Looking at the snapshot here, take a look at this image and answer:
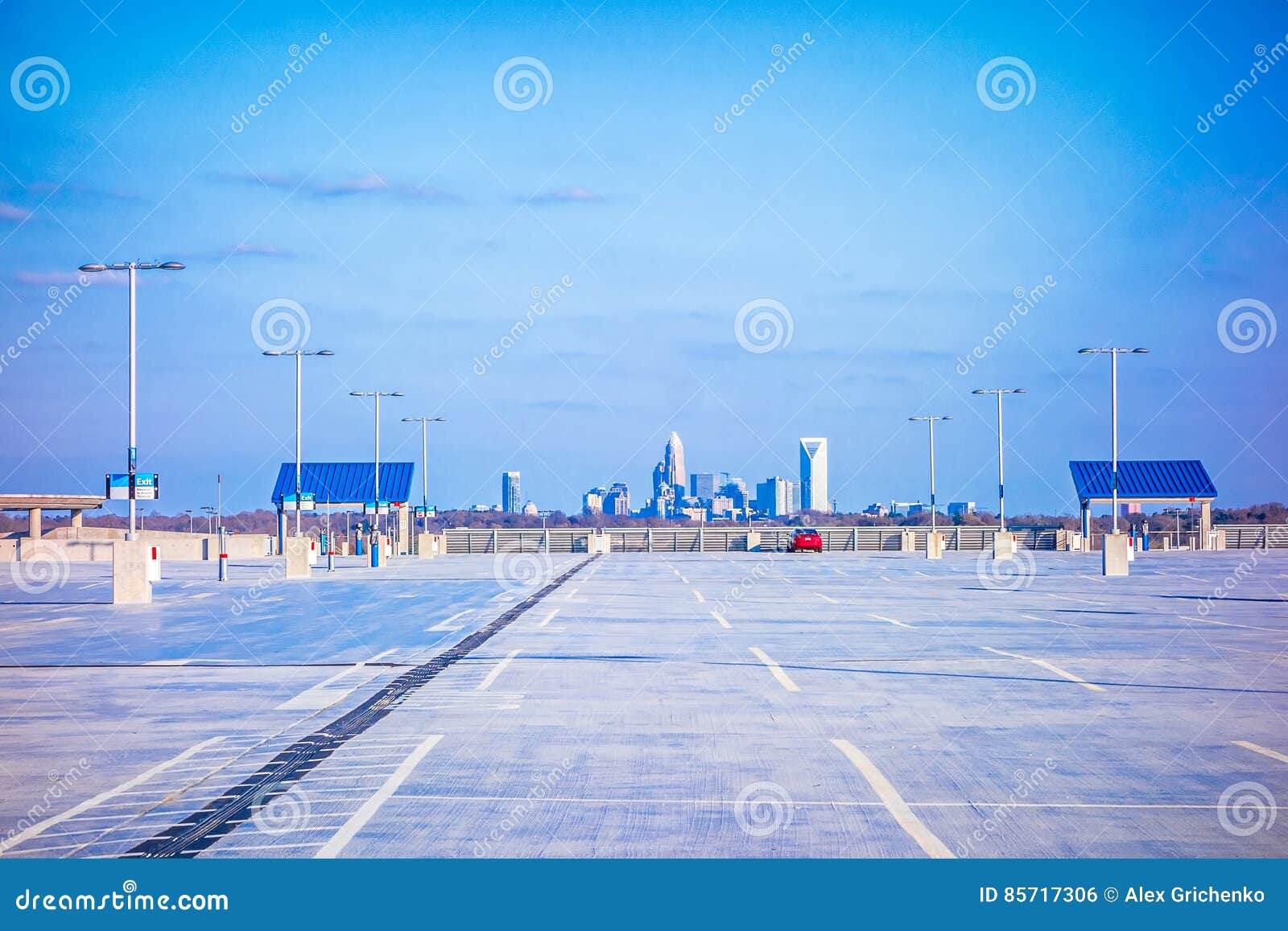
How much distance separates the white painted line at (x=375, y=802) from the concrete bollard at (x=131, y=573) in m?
21.1

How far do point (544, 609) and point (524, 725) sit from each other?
16.1m

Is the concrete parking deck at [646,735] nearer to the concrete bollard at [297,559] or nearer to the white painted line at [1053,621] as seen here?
the white painted line at [1053,621]

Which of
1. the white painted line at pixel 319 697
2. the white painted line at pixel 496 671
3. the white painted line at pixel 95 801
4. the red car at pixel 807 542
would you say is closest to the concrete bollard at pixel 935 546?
the red car at pixel 807 542

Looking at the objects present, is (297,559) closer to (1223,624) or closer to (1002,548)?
(1223,624)

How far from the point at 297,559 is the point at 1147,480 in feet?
206

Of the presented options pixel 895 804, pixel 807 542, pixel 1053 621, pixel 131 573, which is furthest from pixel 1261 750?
pixel 807 542

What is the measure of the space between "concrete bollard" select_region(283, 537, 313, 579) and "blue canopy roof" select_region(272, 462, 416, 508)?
132 ft

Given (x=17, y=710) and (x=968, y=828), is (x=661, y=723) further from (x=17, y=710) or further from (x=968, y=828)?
(x=17, y=710)

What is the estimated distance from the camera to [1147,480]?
8588cm

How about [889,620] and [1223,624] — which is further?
[889,620]

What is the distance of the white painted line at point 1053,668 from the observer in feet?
49.3

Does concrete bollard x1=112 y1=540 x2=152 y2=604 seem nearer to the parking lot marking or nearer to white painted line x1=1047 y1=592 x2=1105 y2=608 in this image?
the parking lot marking

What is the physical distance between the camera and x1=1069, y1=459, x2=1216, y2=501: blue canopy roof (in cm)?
8362

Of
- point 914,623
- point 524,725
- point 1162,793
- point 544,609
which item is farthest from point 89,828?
point 544,609
